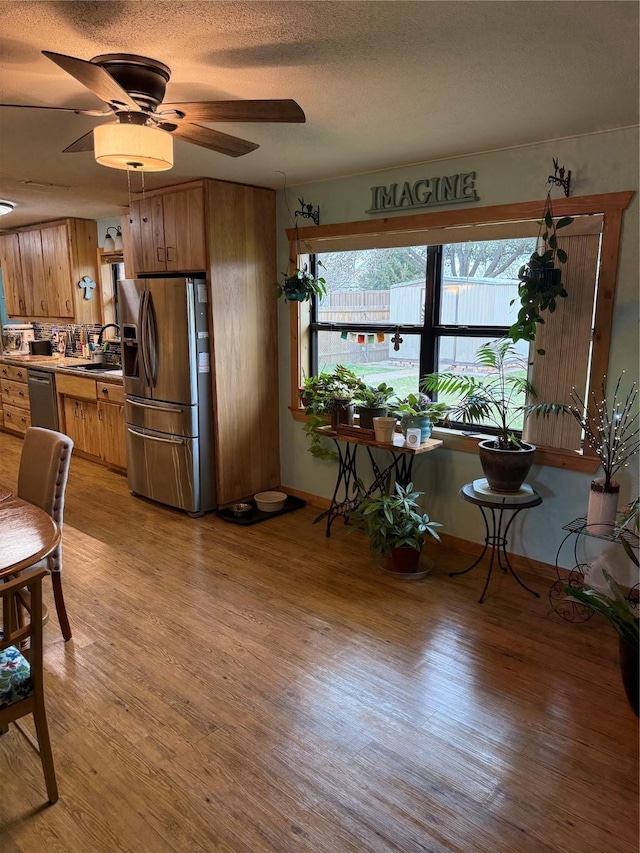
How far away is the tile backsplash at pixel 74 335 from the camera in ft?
20.0

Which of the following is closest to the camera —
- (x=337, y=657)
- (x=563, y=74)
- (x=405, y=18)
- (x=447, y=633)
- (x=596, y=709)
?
(x=405, y=18)

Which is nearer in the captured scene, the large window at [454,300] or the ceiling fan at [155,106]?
the ceiling fan at [155,106]

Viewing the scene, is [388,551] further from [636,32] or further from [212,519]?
[636,32]

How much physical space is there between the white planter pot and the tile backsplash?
4737 millimetres

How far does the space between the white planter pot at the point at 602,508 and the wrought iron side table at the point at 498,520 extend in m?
0.26

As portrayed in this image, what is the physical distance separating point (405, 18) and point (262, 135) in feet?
4.23

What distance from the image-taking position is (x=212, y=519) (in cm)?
421

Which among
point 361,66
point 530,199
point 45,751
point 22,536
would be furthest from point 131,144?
point 530,199

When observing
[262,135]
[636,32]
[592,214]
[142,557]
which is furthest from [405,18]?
[142,557]

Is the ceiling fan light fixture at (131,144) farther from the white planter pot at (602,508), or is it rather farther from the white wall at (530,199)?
the white planter pot at (602,508)

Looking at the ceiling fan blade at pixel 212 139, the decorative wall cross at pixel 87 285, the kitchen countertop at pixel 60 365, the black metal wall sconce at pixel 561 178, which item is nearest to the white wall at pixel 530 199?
the black metal wall sconce at pixel 561 178

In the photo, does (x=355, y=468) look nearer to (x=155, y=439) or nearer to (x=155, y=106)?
(x=155, y=439)

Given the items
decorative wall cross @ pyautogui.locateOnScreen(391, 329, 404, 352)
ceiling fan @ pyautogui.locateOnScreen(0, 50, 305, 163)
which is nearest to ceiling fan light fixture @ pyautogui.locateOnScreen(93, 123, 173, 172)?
ceiling fan @ pyautogui.locateOnScreen(0, 50, 305, 163)

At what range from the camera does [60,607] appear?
106 inches
